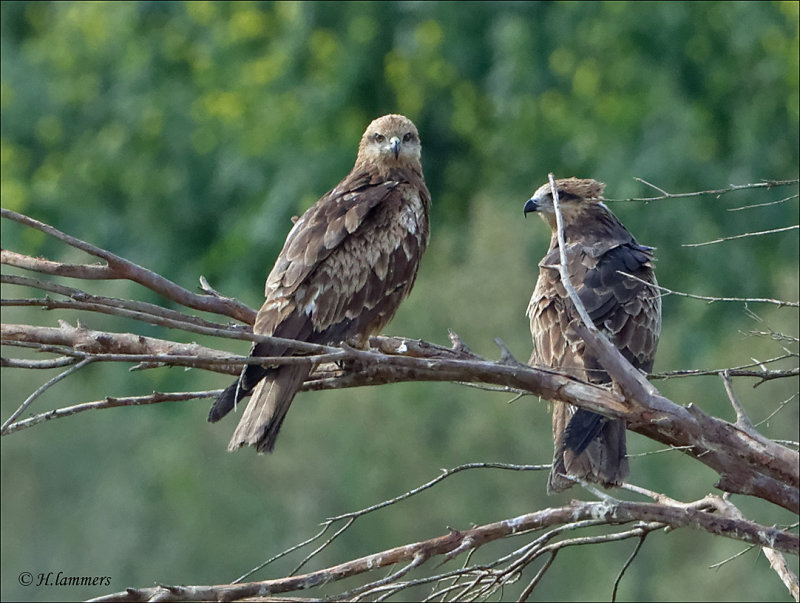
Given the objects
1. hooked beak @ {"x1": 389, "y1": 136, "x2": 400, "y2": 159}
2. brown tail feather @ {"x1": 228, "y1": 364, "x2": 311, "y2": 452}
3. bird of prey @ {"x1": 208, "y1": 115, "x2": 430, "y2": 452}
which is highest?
hooked beak @ {"x1": 389, "y1": 136, "x2": 400, "y2": 159}

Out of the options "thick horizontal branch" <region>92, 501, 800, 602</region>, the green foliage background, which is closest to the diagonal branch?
"thick horizontal branch" <region>92, 501, 800, 602</region>

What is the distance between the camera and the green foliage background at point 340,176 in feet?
51.1

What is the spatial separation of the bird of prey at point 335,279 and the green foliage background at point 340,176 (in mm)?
8035

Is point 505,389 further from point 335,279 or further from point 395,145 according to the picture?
point 395,145

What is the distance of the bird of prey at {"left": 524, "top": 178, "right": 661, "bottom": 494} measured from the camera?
4949mm

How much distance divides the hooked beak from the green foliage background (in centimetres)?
755

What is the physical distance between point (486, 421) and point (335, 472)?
2.31m

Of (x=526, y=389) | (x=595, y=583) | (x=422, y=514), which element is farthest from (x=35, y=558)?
(x=526, y=389)

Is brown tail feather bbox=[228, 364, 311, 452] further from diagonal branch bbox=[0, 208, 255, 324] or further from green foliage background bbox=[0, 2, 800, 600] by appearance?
green foliage background bbox=[0, 2, 800, 600]

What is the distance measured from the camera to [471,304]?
1627 centimetres

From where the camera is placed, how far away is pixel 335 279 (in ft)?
18.5

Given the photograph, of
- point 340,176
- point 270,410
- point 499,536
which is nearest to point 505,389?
point 499,536

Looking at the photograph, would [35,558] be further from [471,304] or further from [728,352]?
[728,352]

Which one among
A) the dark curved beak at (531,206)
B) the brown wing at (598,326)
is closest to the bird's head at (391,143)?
the dark curved beak at (531,206)
